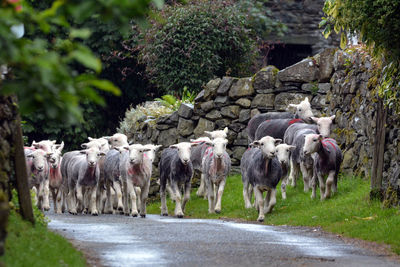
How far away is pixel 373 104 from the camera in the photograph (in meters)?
15.7

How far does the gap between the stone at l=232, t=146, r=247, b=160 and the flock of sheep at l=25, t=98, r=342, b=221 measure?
7.22 ft

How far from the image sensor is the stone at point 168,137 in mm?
22188

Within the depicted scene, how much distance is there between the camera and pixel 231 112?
2125 centimetres

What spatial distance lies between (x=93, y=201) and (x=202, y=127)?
594cm

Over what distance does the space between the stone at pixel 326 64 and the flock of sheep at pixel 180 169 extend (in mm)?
1498

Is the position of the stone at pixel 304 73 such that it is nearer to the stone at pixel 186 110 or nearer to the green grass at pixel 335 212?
the stone at pixel 186 110

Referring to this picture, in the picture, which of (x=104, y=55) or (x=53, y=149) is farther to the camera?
(x=104, y=55)

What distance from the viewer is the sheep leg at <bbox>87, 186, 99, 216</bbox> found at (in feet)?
53.8

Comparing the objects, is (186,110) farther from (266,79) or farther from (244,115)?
(266,79)

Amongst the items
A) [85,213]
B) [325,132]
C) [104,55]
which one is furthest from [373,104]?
[104,55]

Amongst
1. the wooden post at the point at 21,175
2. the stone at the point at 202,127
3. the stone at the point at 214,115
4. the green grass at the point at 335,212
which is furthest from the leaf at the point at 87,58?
the stone at the point at 202,127

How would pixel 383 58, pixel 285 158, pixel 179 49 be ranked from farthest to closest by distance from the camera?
pixel 179 49, pixel 285 158, pixel 383 58

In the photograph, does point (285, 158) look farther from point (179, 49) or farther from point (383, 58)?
point (179, 49)

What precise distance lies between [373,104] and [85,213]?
705 cm
